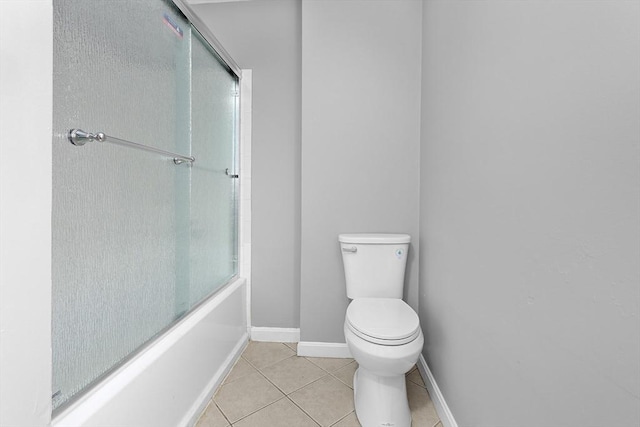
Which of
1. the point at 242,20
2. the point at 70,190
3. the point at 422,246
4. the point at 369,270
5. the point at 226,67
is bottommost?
the point at 369,270

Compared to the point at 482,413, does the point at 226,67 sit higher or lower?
higher

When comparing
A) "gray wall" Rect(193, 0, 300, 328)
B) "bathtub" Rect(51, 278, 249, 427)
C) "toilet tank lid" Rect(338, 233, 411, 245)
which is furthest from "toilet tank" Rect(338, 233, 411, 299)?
"bathtub" Rect(51, 278, 249, 427)

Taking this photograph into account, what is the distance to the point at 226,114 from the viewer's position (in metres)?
1.74

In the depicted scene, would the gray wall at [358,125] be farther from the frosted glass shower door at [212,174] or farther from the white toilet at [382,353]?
the frosted glass shower door at [212,174]

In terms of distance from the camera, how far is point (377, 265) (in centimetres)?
155

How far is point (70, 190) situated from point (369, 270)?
50.5 inches

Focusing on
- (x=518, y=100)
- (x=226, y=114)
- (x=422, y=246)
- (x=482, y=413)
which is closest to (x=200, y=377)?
(x=482, y=413)

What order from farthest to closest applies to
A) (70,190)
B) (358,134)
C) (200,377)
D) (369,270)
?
1. (358,134)
2. (369,270)
3. (200,377)
4. (70,190)

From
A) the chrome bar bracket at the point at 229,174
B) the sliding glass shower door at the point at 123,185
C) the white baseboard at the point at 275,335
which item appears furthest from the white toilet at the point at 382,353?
the chrome bar bracket at the point at 229,174

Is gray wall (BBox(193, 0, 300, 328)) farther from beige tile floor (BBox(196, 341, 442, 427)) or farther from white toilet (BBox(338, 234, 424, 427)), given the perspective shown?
white toilet (BBox(338, 234, 424, 427))

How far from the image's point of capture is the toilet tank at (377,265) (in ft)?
5.07

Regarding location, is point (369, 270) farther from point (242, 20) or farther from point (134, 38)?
point (242, 20)

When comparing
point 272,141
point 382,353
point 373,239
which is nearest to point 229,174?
point 272,141

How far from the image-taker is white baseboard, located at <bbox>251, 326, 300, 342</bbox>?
1883 mm
